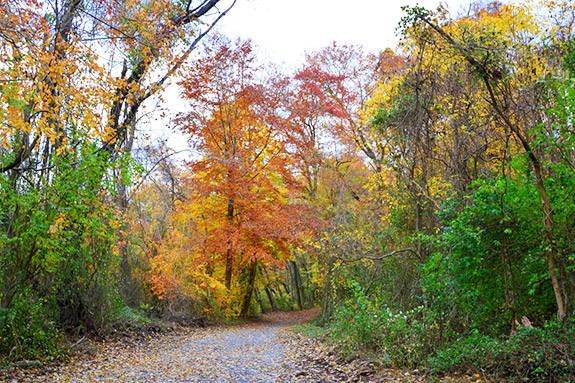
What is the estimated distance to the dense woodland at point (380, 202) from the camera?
21.4 ft

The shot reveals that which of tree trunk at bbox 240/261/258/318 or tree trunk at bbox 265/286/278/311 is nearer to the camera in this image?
tree trunk at bbox 240/261/258/318

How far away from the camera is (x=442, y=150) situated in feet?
36.2

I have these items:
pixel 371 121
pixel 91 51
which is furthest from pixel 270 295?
pixel 91 51

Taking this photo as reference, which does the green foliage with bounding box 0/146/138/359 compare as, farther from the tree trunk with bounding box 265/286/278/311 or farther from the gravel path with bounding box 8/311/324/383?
the tree trunk with bounding box 265/286/278/311

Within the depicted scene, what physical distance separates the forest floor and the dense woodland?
507 mm

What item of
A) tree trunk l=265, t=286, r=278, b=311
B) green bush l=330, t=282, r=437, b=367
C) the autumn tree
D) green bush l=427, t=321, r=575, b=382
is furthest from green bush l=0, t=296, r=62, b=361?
tree trunk l=265, t=286, r=278, b=311

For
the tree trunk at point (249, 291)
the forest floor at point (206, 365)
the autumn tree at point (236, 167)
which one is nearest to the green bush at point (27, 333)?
the forest floor at point (206, 365)

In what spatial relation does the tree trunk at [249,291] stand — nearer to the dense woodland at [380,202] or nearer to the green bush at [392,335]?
the dense woodland at [380,202]

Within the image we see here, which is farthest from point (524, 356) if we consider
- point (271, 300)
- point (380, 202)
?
point (271, 300)

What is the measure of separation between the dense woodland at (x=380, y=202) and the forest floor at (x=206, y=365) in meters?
0.51

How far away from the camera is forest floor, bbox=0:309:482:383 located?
7414 millimetres

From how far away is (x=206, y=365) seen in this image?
913cm

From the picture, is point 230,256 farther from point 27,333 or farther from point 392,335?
point 392,335

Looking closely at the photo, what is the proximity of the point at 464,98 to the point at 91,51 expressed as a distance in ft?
24.6
